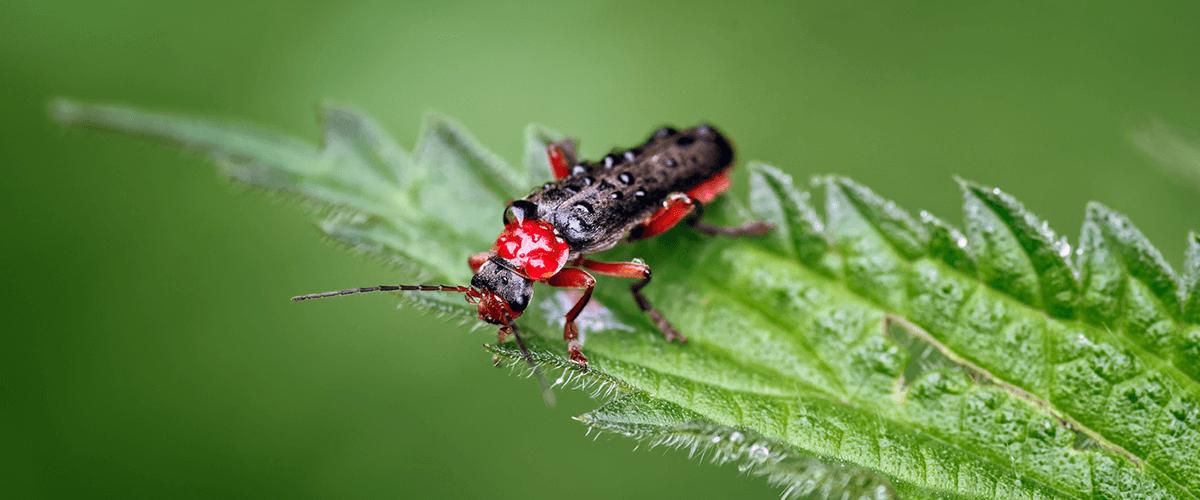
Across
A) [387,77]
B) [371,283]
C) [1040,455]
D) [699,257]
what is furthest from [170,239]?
[1040,455]

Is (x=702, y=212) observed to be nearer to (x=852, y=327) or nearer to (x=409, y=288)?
(x=852, y=327)

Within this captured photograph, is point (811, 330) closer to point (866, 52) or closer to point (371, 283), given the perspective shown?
point (371, 283)

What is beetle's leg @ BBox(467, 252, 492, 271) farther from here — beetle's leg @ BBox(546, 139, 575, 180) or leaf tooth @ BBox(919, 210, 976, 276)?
leaf tooth @ BBox(919, 210, 976, 276)

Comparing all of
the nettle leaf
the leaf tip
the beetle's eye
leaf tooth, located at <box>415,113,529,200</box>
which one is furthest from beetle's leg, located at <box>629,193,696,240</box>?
the leaf tip

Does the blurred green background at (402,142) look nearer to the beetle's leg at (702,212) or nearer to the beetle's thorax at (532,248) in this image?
the beetle's thorax at (532,248)

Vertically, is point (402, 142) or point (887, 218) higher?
point (402, 142)

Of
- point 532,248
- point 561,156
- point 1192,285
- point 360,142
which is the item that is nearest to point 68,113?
point 360,142

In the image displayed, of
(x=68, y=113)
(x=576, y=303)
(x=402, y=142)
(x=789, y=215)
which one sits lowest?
(x=576, y=303)

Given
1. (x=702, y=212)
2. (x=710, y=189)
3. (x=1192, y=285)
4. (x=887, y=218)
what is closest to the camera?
(x=1192, y=285)
